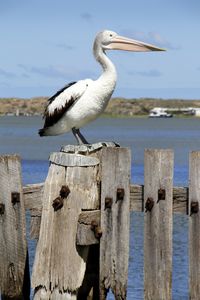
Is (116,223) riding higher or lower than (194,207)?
lower

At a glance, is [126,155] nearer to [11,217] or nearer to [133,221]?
[11,217]

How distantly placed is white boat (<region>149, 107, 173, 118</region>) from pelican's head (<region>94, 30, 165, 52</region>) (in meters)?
174

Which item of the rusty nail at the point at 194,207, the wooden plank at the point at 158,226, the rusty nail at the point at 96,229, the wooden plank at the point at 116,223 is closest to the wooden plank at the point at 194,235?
the rusty nail at the point at 194,207

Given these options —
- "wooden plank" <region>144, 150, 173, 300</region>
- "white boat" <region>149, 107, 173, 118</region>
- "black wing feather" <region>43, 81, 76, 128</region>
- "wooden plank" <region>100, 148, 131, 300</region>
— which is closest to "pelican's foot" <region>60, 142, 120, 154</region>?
"wooden plank" <region>100, 148, 131, 300</region>

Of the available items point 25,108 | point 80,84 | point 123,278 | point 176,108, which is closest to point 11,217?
point 123,278

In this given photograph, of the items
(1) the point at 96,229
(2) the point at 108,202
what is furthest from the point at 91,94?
(1) the point at 96,229

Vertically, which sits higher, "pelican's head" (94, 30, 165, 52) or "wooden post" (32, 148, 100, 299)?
"pelican's head" (94, 30, 165, 52)

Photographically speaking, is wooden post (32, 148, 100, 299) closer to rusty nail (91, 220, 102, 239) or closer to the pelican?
rusty nail (91, 220, 102, 239)

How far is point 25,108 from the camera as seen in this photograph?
179750 mm

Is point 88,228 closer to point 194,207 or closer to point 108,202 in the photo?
point 108,202

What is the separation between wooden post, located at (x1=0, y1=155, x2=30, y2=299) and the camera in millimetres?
8906

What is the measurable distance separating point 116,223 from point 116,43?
222 centimetres

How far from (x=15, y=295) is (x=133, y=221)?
34.2ft

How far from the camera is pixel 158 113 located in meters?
185
